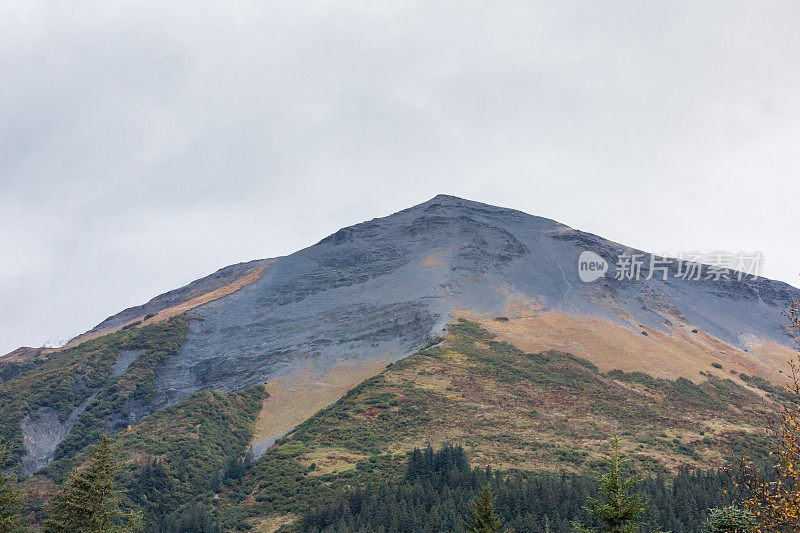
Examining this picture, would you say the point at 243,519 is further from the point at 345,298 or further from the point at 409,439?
the point at 345,298

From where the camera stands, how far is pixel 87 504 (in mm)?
17703

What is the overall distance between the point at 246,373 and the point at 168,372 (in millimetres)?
13768

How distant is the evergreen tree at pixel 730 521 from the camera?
15.6 metres

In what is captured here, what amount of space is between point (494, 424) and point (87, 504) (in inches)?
2058

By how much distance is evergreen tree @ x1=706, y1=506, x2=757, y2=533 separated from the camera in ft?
51.2

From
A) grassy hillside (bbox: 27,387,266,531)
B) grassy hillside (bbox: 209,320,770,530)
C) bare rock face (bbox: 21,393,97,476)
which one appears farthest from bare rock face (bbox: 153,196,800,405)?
grassy hillside (bbox: 209,320,770,530)

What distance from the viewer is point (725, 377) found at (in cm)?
8712

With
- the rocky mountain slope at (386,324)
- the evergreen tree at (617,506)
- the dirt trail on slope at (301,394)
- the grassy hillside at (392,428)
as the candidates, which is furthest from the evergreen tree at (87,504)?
the rocky mountain slope at (386,324)

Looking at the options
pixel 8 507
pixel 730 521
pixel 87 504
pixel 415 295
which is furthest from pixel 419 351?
pixel 730 521

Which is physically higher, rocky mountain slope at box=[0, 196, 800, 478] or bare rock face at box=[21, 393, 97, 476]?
rocky mountain slope at box=[0, 196, 800, 478]

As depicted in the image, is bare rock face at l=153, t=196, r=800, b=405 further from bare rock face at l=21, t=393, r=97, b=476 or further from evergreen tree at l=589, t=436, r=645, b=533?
evergreen tree at l=589, t=436, r=645, b=533

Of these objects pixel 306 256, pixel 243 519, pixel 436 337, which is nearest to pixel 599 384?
pixel 436 337

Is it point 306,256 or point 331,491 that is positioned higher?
point 306,256

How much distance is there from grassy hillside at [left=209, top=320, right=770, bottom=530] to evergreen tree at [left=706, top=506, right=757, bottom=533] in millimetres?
39565
